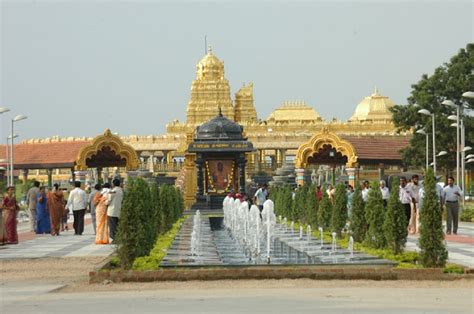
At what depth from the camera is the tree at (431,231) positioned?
17.0 metres

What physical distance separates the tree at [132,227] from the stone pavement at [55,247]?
4055 millimetres

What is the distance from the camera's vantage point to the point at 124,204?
1778 centimetres

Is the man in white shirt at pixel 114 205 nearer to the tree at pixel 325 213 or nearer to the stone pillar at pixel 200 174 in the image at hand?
the tree at pixel 325 213

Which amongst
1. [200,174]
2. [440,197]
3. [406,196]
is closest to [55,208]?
[406,196]

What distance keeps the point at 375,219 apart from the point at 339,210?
4506 mm

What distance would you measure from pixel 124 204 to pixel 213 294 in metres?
3.62

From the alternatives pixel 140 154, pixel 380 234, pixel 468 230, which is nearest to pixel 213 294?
pixel 380 234

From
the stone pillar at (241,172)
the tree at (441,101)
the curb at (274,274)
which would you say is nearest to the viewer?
the curb at (274,274)

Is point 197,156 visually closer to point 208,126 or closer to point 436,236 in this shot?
point 208,126

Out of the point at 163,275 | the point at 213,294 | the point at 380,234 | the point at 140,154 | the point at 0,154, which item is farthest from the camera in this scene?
the point at 140,154

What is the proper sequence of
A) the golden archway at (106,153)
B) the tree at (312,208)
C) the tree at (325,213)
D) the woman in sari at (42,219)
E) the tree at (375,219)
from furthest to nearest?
the golden archway at (106,153) < the woman in sari at (42,219) < the tree at (312,208) < the tree at (325,213) < the tree at (375,219)

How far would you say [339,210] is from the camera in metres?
25.7

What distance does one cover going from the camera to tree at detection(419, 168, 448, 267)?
55.6 feet

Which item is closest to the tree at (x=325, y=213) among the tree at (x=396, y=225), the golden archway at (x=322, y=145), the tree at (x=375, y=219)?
the tree at (x=375, y=219)
